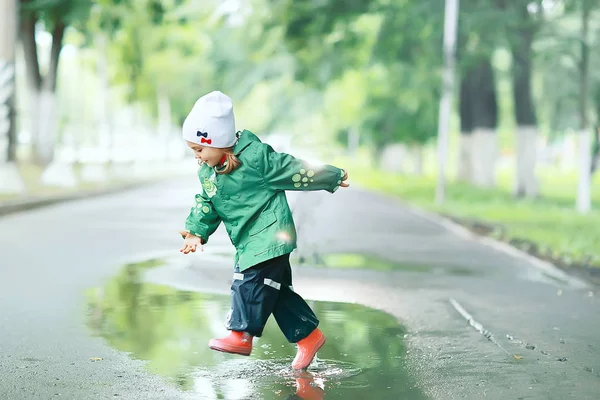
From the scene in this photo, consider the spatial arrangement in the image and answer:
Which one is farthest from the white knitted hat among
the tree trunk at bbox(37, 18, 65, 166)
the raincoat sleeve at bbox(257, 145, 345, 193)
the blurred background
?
the tree trunk at bbox(37, 18, 65, 166)

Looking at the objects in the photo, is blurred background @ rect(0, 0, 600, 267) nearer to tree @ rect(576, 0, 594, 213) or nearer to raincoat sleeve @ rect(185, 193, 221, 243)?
tree @ rect(576, 0, 594, 213)

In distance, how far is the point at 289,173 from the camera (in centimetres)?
662

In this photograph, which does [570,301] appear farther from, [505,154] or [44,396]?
[505,154]

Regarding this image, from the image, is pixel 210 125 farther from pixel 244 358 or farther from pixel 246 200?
pixel 244 358

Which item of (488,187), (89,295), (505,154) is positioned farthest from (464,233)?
(505,154)

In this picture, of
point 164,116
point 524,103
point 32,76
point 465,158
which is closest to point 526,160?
point 524,103

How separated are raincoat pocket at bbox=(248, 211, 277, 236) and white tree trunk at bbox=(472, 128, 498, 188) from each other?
33.6 metres

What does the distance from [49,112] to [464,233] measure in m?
21.5

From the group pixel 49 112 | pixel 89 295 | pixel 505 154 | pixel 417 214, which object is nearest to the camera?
pixel 89 295

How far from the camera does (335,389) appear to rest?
654cm

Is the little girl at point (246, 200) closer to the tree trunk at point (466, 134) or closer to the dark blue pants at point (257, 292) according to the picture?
the dark blue pants at point (257, 292)

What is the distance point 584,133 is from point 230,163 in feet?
79.0

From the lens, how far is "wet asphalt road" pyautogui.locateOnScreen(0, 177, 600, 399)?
22.3 feet

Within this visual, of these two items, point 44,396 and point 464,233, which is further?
point 464,233
